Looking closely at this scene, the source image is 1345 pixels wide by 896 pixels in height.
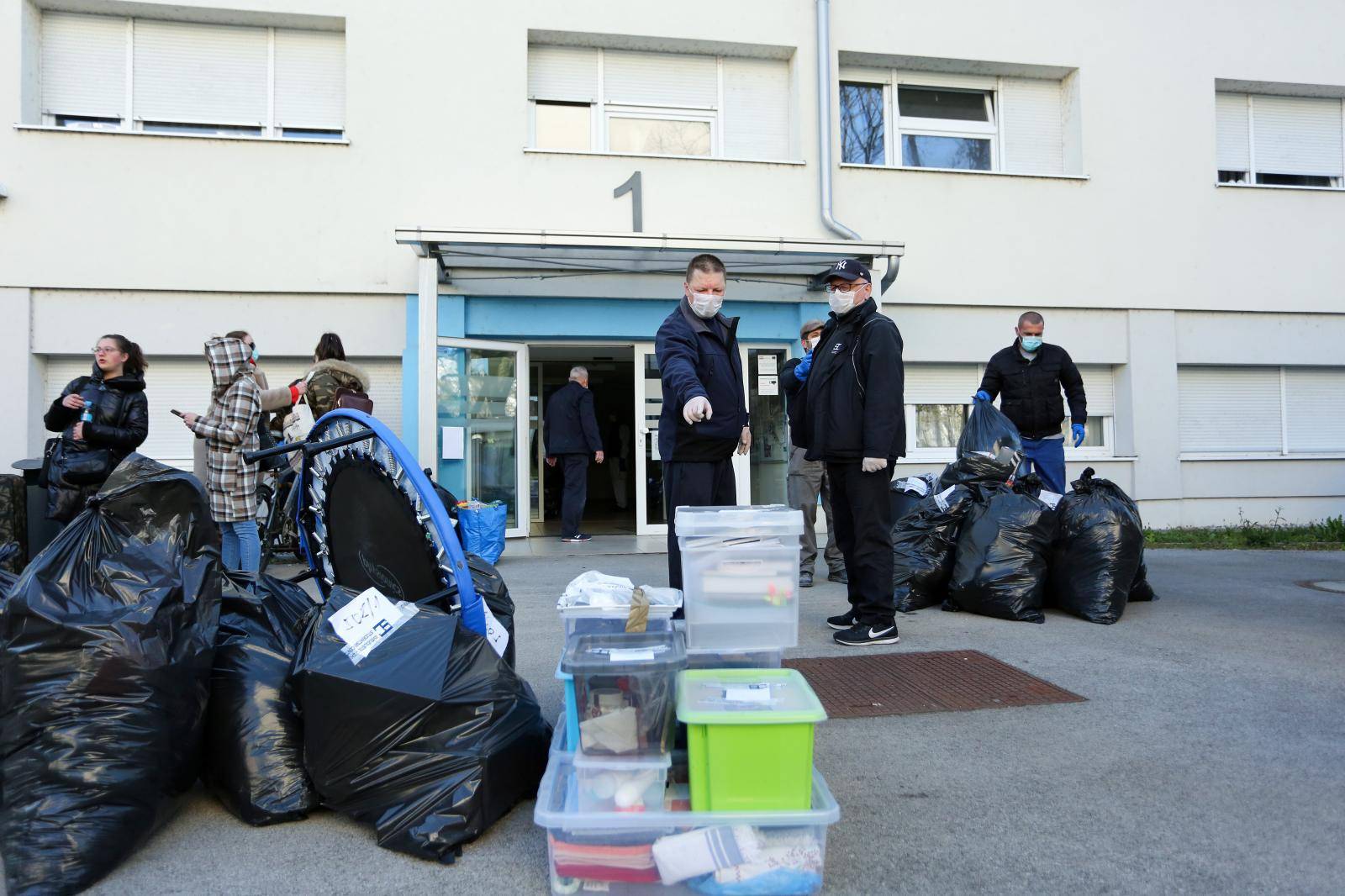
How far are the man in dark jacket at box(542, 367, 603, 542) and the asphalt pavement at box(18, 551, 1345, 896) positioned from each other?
473 centimetres

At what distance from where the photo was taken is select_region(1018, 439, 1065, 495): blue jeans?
19.2ft

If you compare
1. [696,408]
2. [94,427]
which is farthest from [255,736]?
[94,427]

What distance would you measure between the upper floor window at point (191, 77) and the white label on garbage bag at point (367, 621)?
724cm

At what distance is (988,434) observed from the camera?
5.21 m

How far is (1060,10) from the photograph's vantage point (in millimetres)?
9289

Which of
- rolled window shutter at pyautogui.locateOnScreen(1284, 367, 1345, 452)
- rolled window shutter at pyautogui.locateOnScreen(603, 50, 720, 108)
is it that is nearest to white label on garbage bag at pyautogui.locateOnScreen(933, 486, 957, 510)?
rolled window shutter at pyautogui.locateOnScreen(603, 50, 720, 108)

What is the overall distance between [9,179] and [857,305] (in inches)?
310

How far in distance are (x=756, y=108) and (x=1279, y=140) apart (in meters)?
6.43

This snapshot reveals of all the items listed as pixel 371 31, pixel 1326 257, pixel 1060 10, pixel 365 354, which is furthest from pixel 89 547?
pixel 1326 257

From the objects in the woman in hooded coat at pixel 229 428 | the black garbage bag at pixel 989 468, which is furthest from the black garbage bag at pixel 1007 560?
the woman in hooded coat at pixel 229 428

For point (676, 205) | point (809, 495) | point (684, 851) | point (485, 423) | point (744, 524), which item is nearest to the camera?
point (684, 851)

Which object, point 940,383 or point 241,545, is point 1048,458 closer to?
point 940,383

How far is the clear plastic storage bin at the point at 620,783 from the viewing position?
189cm

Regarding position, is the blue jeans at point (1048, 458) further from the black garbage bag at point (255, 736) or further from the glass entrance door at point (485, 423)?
the black garbage bag at point (255, 736)
